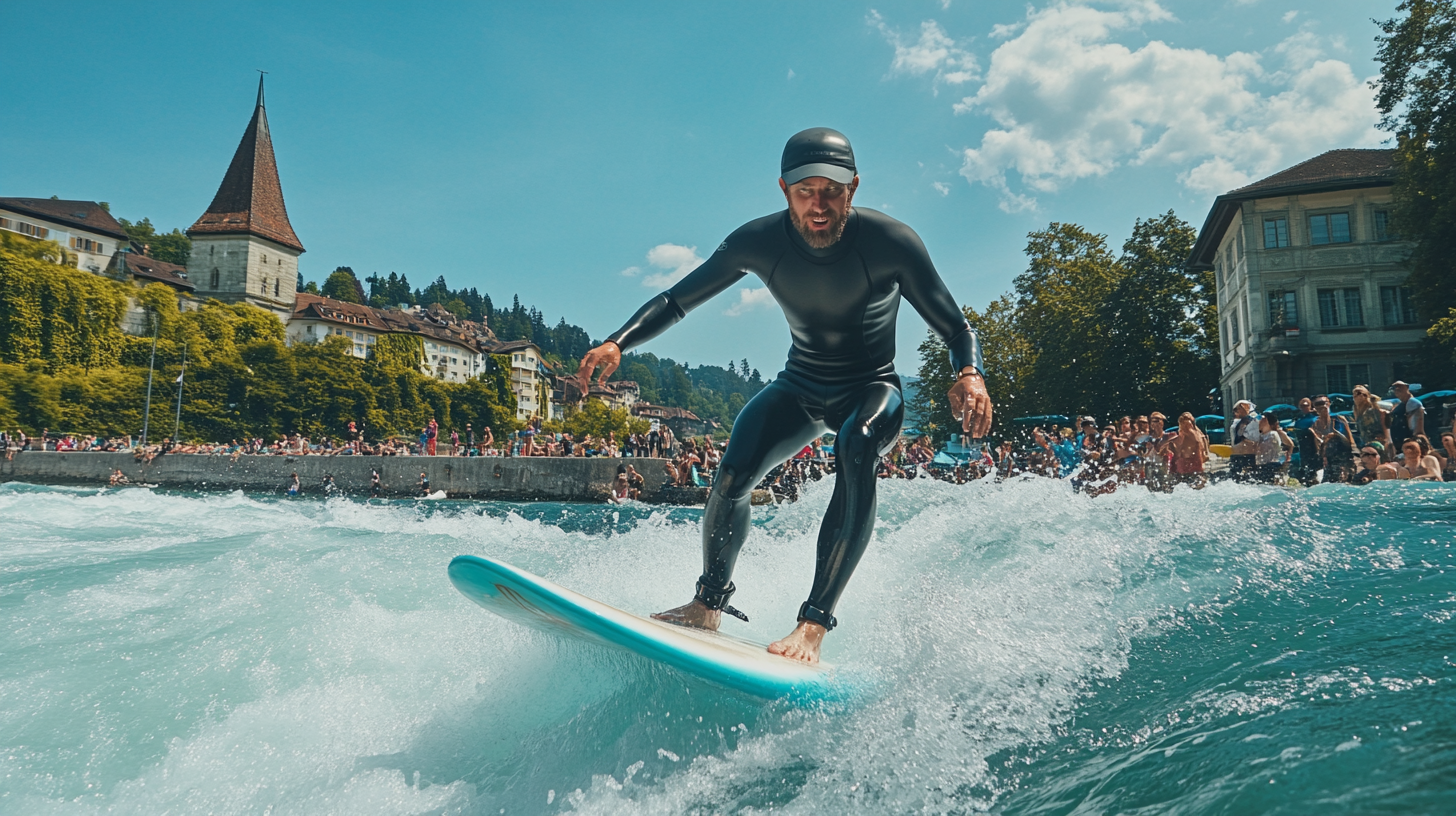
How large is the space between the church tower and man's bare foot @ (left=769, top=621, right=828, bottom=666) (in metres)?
96.5

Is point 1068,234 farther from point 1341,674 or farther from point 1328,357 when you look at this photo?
point 1341,674

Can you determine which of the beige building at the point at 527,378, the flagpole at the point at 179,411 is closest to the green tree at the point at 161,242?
the beige building at the point at 527,378

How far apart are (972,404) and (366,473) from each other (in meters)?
32.3

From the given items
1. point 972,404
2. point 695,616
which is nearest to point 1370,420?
point 972,404

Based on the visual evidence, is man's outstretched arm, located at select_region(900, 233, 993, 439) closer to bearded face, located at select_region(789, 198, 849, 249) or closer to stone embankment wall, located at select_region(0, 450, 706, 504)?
bearded face, located at select_region(789, 198, 849, 249)

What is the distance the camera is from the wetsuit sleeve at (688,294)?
356 centimetres

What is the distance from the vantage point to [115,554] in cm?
545

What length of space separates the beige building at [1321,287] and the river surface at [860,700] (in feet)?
119

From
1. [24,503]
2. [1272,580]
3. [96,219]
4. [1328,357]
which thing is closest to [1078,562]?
[1272,580]

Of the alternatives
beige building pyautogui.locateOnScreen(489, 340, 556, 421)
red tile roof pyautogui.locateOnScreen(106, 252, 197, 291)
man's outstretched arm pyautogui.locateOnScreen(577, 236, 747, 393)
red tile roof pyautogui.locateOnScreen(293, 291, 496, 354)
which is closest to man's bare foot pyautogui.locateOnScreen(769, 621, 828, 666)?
man's outstretched arm pyautogui.locateOnScreen(577, 236, 747, 393)

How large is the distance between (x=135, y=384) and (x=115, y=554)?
6404 cm

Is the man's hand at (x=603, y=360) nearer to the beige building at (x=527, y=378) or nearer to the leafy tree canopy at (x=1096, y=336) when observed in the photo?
the leafy tree canopy at (x=1096, y=336)

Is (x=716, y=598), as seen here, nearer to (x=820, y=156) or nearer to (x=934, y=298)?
(x=934, y=298)

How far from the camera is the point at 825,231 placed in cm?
329
